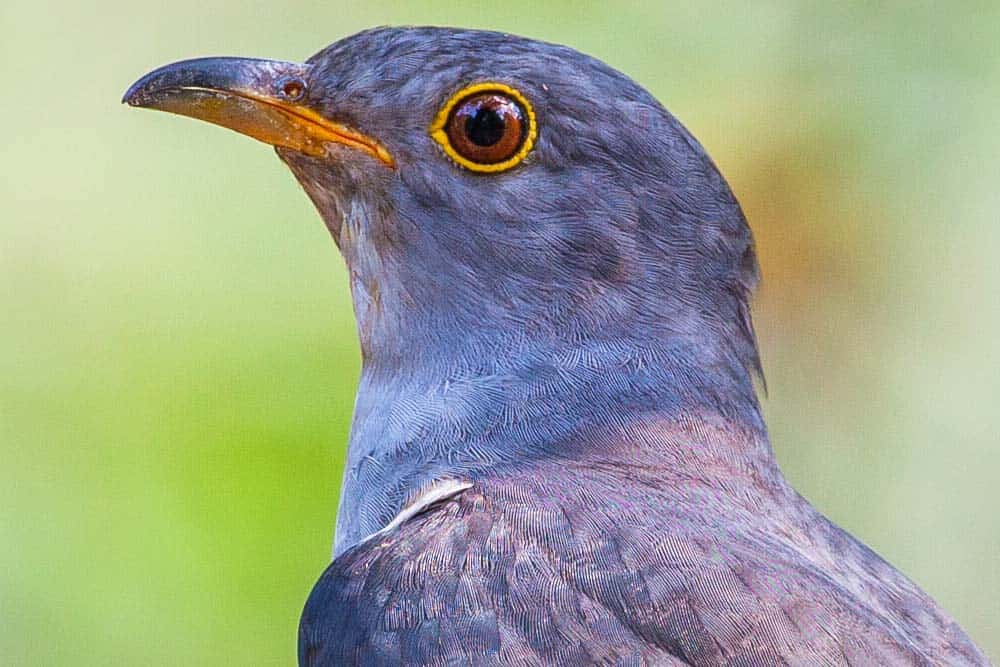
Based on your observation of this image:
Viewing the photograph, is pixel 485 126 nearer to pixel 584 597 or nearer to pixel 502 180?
pixel 502 180

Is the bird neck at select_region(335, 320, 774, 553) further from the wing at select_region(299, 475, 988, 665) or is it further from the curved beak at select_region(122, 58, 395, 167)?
the curved beak at select_region(122, 58, 395, 167)

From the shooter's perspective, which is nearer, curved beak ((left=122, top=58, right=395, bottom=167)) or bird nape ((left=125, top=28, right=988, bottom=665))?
bird nape ((left=125, top=28, right=988, bottom=665))

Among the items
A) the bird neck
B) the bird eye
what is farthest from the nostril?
the bird neck

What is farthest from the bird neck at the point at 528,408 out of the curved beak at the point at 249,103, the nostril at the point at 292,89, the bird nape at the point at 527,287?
the nostril at the point at 292,89

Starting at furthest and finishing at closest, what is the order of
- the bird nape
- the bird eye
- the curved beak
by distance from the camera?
the curved beak → the bird eye → the bird nape

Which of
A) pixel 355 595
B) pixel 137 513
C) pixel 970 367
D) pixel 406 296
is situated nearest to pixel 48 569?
pixel 137 513

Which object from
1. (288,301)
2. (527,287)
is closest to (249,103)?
(527,287)

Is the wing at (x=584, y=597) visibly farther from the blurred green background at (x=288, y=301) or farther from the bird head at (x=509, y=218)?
the blurred green background at (x=288, y=301)

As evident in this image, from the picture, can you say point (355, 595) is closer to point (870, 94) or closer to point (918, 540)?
point (918, 540)
